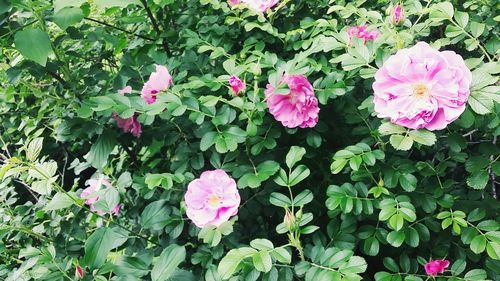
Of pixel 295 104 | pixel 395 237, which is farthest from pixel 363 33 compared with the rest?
pixel 395 237

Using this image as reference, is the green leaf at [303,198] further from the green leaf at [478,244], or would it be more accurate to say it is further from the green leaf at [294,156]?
the green leaf at [478,244]

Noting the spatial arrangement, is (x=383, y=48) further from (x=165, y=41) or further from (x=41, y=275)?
(x=41, y=275)

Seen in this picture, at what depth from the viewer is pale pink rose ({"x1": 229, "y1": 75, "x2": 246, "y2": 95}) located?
45.2 inches

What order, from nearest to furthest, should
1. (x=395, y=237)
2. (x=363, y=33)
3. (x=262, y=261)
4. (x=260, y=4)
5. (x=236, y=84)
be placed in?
1. (x=262, y=261)
2. (x=395, y=237)
3. (x=236, y=84)
4. (x=363, y=33)
5. (x=260, y=4)

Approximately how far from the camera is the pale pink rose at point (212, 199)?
106cm

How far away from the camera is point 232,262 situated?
0.95 meters

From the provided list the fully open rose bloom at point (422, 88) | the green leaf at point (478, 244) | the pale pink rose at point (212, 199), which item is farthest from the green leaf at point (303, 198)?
the green leaf at point (478, 244)

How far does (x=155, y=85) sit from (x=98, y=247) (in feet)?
1.36

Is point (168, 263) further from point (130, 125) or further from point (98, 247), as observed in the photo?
point (130, 125)

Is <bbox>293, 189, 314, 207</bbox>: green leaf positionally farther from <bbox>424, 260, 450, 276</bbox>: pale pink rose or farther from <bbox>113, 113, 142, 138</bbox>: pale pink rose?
<bbox>113, 113, 142, 138</bbox>: pale pink rose

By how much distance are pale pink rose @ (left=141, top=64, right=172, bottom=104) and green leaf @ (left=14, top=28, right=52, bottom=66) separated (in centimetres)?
25

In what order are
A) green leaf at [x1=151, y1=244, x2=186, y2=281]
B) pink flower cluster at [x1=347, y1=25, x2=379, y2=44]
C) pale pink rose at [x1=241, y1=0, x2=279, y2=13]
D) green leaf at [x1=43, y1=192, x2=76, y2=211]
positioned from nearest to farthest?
1. green leaf at [x1=151, y1=244, x2=186, y2=281]
2. green leaf at [x1=43, y1=192, x2=76, y2=211]
3. pink flower cluster at [x1=347, y1=25, x2=379, y2=44]
4. pale pink rose at [x1=241, y1=0, x2=279, y2=13]

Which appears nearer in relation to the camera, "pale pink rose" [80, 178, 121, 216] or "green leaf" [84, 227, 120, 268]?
"green leaf" [84, 227, 120, 268]

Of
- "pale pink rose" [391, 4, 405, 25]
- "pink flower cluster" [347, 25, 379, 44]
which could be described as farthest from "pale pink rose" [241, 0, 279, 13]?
"pale pink rose" [391, 4, 405, 25]
